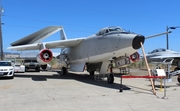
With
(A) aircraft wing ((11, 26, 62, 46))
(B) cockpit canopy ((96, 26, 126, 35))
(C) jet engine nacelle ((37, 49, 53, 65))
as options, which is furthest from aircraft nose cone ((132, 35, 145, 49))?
(A) aircraft wing ((11, 26, 62, 46))

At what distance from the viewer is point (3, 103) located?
6.49m

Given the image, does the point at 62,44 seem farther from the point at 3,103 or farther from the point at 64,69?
the point at 3,103

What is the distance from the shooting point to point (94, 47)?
13.4 metres

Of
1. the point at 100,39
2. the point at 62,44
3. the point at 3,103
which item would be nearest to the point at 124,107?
the point at 3,103

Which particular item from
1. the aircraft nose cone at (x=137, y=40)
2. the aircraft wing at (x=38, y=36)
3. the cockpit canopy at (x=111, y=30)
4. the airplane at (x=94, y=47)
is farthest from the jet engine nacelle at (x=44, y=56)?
the aircraft nose cone at (x=137, y=40)

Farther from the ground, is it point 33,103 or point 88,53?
point 88,53

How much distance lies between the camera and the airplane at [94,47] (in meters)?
10.7

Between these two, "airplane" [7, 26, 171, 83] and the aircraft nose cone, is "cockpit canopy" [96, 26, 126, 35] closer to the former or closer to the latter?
"airplane" [7, 26, 171, 83]

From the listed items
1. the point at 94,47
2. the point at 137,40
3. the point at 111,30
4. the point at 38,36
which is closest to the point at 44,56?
the point at 94,47

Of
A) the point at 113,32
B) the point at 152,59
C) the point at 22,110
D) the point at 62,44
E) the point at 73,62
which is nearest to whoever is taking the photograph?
the point at 22,110

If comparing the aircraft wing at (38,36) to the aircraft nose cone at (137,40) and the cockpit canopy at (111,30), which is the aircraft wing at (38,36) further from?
the aircraft nose cone at (137,40)

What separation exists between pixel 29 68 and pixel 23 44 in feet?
23.3

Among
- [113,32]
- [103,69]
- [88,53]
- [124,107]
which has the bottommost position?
[124,107]

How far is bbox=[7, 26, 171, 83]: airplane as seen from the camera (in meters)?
10.7
